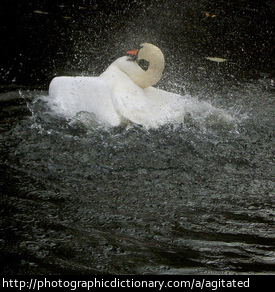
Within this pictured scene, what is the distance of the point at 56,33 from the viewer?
7461 mm

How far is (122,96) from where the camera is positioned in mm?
4582

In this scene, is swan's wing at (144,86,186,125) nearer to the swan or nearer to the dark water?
the swan

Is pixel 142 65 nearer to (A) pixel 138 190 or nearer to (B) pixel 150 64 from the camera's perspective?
(B) pixel 150 64

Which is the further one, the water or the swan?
the swan

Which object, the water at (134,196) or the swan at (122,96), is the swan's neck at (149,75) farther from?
the water at (134,196)

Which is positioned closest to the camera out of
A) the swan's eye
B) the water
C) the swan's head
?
the water

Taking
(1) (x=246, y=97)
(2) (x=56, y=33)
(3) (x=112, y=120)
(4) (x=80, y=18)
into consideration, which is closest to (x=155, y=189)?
(3) (x=112, y=120)

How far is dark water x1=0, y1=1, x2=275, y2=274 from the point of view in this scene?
9.89ft

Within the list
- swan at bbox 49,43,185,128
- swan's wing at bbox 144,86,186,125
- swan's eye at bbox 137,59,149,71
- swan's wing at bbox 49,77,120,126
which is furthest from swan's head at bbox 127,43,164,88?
swan's eye at bbox 137,59,149,71

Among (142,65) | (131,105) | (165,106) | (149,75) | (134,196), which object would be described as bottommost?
(134,196)

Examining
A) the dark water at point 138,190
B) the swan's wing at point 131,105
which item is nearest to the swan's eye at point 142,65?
the dark water at point 138,190

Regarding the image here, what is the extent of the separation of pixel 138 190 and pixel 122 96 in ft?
3.83

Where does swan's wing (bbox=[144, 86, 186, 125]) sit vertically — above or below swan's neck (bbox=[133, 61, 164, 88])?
below

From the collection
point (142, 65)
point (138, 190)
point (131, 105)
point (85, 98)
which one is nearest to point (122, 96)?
point (131, 105)
